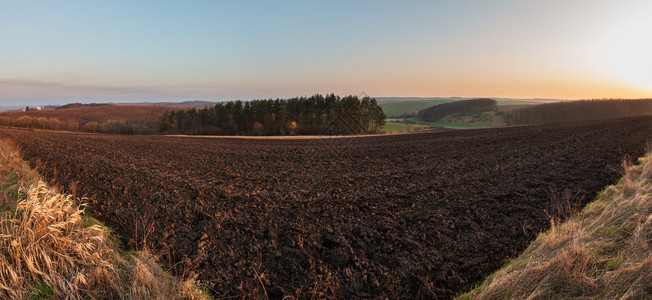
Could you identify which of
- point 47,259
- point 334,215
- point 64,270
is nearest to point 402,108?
point 334,215

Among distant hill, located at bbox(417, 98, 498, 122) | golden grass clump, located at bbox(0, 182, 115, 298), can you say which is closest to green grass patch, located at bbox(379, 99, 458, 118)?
distant hill, located at bbox(417, 98, 498, 122)

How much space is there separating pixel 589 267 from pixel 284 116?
50.9 m

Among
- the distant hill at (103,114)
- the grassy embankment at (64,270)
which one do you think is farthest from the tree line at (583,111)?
the distant hill at (103,114)

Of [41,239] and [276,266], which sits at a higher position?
[41,239]

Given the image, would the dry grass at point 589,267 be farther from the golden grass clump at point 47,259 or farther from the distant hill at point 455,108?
the distant hill at point 455,108

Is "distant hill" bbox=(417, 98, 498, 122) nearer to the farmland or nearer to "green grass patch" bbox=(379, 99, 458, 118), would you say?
"green grass patch" bbox=(379, 99, 458, 118)

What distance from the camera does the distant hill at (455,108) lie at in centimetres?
11584

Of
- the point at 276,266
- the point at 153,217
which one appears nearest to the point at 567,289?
the point at 276,266

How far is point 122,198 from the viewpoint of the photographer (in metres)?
7.52

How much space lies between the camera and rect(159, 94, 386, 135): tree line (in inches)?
2074

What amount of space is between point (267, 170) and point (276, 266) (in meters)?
8.37

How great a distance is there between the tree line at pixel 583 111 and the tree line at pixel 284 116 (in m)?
56.2

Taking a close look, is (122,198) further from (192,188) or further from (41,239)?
(41,239)

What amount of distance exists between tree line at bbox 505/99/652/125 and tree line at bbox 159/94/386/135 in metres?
56.2
